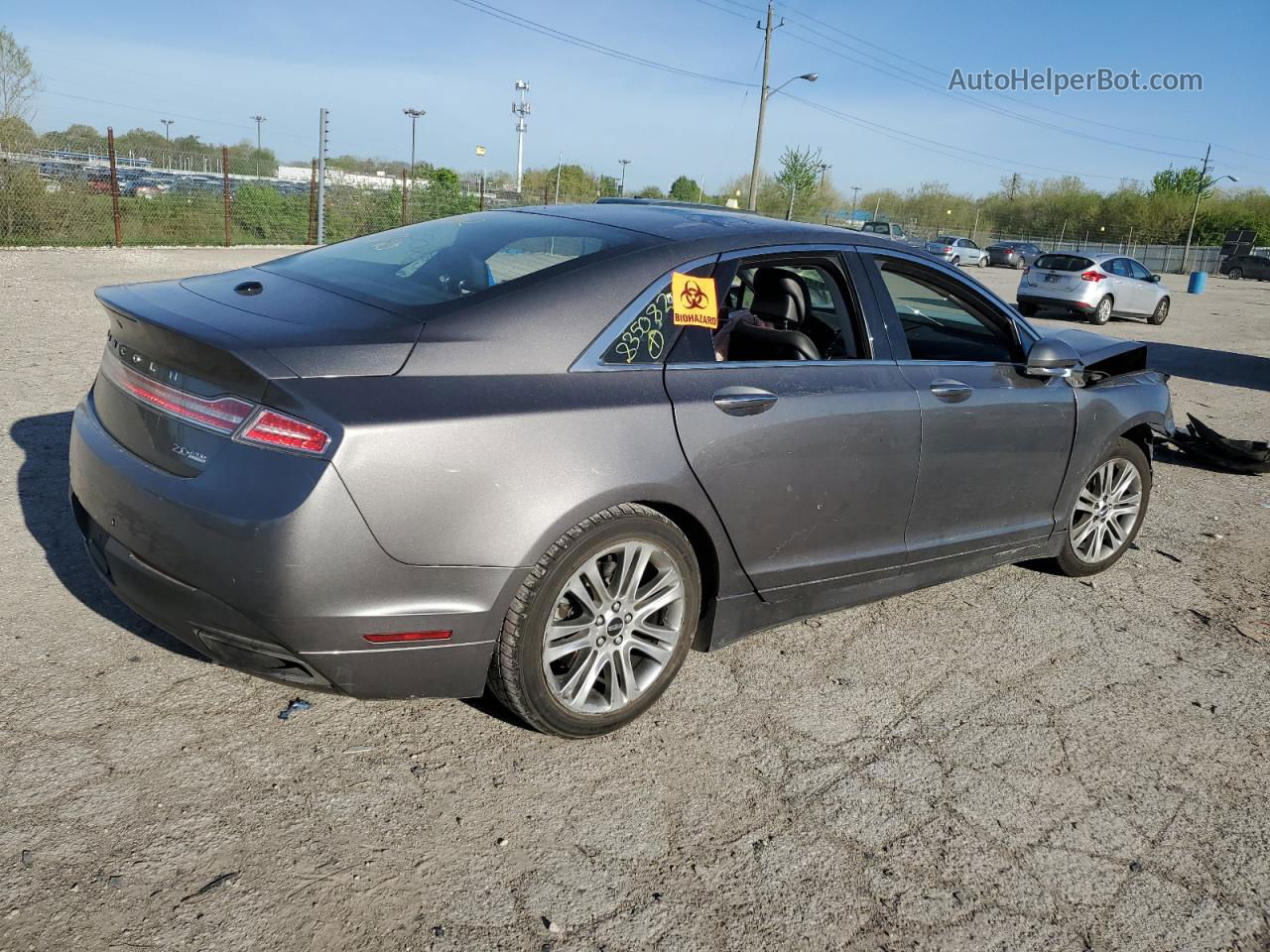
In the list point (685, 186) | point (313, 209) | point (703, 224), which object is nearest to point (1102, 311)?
point (313, 209)

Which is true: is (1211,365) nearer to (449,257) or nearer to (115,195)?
(449,257)

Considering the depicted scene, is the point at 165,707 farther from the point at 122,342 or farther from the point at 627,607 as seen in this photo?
the point at 627,607

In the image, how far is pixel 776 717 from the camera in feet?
10.8

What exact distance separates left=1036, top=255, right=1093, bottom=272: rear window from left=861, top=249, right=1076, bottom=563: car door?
1831 cm

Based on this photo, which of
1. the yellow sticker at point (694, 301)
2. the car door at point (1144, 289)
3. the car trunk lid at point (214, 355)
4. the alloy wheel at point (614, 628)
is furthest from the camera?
the car door at point (1144, 289)

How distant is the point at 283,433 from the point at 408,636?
1.99 ft

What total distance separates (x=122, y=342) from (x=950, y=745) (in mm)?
2885

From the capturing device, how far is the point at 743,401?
313cm

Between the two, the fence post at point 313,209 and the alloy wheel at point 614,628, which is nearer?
the alloy wheel at point 614,628

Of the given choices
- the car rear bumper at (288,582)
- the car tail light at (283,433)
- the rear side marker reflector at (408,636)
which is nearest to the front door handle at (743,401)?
the car rear bumper at (288,582)

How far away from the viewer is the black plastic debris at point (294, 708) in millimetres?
3009

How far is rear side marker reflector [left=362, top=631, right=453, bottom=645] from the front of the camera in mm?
2525

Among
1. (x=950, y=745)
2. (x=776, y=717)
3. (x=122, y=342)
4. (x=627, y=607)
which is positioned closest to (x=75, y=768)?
(x=122, y=342)

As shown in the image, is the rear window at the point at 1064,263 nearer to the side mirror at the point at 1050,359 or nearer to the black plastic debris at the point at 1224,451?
the black plastic debris at the point at 1224,451
